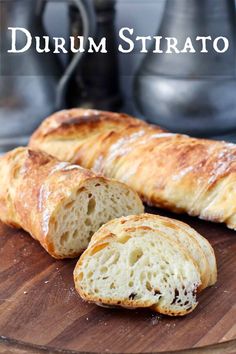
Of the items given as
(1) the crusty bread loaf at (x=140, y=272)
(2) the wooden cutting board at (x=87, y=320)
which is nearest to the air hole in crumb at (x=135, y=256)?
(1) the crusty bread loaf at (x=140, y=272)

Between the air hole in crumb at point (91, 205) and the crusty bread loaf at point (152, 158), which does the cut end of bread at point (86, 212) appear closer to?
the air hole in crumb at point (91, 205)

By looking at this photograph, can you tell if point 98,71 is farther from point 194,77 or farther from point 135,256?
point 135,256

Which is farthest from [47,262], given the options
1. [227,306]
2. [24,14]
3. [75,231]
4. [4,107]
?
[24,14]

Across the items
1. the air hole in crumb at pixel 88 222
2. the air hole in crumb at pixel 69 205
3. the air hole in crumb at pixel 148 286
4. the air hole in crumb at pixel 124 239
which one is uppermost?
the air hole in crumb at pixel 69 205

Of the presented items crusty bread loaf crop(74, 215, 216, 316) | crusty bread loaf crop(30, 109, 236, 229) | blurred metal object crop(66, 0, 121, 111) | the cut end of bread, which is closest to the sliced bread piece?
crusty bread loaf crop(74, 215, 216, 316)

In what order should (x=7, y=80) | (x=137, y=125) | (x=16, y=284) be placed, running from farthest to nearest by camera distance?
(x=7, y=80) → (x=137, y=125) → (x=16, y=284)

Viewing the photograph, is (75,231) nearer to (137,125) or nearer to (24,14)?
(137,125)

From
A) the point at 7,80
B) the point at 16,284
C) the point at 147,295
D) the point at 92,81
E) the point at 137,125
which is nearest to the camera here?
the point at 147,295

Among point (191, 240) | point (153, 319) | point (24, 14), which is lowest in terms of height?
point (153, 319)
